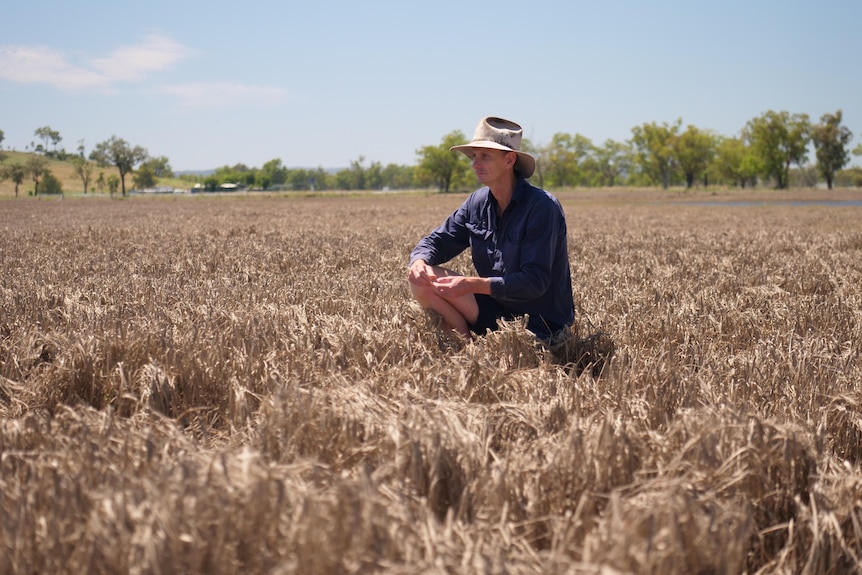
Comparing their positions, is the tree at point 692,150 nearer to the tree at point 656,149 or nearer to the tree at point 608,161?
the tree at point 656,149

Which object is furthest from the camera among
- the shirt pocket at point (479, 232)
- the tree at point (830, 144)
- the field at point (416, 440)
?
the tree at point (830, 144)

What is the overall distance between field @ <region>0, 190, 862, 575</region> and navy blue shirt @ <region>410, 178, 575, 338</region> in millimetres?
277

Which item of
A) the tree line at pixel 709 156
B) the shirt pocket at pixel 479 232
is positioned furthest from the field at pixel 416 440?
the tree line at pixel 709 156

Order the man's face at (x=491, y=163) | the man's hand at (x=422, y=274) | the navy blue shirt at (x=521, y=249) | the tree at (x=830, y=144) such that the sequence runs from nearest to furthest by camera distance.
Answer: the navy blue shirt at (x=521, y=249) → the man's face at (x=491, y=163) → the man's hand at (x=422, y=274) → the tree at (x=830, y=144)

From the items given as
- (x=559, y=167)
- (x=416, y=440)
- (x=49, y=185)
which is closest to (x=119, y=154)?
(x=49, y=185)

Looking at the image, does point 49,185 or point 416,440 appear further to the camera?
point 49,185

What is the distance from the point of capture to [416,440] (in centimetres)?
244

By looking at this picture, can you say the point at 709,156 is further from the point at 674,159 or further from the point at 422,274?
the point at 422,274

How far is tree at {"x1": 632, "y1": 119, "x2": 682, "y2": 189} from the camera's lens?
389 ft

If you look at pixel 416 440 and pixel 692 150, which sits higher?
pixel 692 150

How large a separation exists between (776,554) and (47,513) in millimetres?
2195

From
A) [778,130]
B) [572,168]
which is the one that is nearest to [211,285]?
[778,130]

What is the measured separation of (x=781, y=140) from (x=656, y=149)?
19360 mm

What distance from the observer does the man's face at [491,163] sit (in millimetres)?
4582
